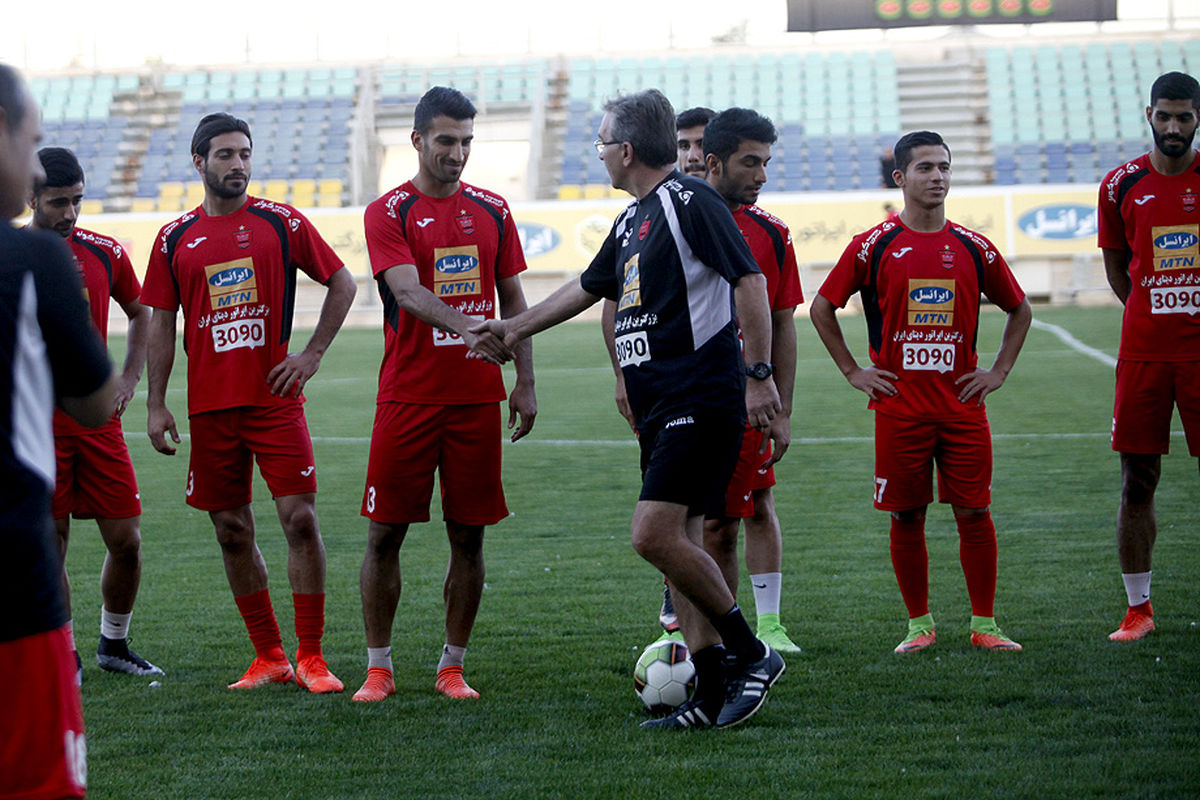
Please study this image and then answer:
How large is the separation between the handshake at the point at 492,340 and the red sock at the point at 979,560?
7.25ft

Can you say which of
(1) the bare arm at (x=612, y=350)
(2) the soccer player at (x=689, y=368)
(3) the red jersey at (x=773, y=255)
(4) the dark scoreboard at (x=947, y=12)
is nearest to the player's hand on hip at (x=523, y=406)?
(1) the bare arm at (x=612, y=350)

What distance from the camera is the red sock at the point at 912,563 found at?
5.51 m

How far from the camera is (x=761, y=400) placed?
4.41 metres

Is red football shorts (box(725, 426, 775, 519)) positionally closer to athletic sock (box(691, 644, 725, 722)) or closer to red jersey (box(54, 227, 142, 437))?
athletic sock (box(691, 644, 725, 722))

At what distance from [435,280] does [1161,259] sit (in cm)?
312

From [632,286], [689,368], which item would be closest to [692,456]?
[689,368]

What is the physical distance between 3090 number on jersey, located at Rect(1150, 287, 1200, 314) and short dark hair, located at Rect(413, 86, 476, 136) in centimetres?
302

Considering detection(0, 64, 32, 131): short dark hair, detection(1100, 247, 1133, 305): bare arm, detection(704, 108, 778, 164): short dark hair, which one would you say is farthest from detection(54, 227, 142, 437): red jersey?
detection(1100, 247, 1133, 305): bare arm

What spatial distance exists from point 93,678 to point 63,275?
3.65m

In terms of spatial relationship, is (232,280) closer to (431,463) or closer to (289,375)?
(289,375)

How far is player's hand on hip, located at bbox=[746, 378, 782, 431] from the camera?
4.39 meters

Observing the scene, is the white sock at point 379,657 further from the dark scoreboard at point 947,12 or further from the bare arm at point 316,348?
the dark scoreboard at point 947,12

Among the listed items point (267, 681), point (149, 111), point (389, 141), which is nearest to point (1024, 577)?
point (267, 681)

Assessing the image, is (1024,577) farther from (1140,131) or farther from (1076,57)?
(1076,57)
